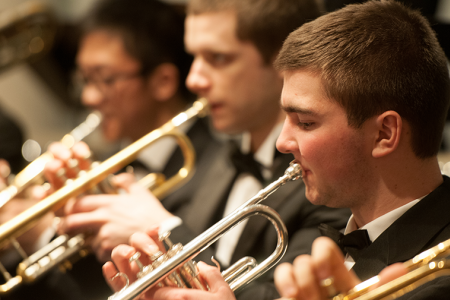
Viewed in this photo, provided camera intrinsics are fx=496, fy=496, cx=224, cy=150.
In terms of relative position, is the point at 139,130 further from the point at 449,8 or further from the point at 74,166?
the point at 449,8

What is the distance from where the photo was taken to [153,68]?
6.95ft

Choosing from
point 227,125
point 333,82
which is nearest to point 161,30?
point 227,125

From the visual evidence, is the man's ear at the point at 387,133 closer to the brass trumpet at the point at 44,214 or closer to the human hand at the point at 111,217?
the human hand at the point at 111,217

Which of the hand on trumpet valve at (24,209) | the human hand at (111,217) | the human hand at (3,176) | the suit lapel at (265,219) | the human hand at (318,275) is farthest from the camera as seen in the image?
the human hand at (3,176)

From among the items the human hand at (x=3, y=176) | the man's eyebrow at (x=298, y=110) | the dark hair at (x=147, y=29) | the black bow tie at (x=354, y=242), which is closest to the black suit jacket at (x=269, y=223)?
the black bow tie at (x=354, y=242)

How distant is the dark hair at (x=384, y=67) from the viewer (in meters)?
0.88

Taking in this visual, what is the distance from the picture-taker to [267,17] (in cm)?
144

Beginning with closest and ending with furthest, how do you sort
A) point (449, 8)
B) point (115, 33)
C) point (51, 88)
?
point (449, 8) → point (115, 33) → point (51, 88)

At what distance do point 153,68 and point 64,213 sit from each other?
2.73 feet

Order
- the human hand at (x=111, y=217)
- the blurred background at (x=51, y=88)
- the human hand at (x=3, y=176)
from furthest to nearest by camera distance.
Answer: the blurred background at (x=51, y=88)
the human hand at (x=3, y=176)
the human hand at (x=111, y=217)

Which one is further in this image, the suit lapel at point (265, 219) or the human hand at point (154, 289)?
the suit lapel at point (265, 219)

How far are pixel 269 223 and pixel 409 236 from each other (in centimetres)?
42

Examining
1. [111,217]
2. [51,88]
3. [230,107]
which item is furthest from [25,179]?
[51,88]

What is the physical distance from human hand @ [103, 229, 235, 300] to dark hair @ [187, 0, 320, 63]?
0.70 m
